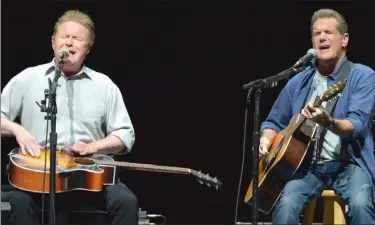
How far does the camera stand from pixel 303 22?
284 inches

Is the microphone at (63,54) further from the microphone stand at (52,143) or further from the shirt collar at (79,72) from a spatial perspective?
the shirt collar at (79,72)

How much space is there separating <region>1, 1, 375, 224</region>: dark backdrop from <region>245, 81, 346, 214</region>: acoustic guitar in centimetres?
159

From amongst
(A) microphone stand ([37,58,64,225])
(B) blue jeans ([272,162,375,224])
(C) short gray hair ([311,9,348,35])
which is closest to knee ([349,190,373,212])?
(B) blue jeans ([272,162,375,224])

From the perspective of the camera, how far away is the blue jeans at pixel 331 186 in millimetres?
5309

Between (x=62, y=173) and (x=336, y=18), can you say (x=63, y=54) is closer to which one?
(x=62, y=173)

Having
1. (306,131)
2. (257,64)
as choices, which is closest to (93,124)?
(306,131)

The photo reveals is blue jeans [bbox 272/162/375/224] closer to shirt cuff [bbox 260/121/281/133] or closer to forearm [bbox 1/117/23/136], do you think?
shirt cuff [bbox 260/121/281/133]

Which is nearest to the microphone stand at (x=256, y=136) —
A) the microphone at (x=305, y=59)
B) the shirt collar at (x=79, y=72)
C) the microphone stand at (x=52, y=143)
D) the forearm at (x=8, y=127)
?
the microphone at (x=305, y=59)

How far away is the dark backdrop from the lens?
7270 millimetres

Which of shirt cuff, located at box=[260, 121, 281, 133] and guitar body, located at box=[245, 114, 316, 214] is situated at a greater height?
shirt cuff, located at box=[260, 121, 281, 133]

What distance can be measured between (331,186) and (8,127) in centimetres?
211

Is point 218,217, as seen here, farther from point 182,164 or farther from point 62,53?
point 62,53

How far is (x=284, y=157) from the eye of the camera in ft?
18.2

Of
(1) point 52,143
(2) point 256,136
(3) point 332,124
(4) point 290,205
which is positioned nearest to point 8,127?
(1) point 52,143
